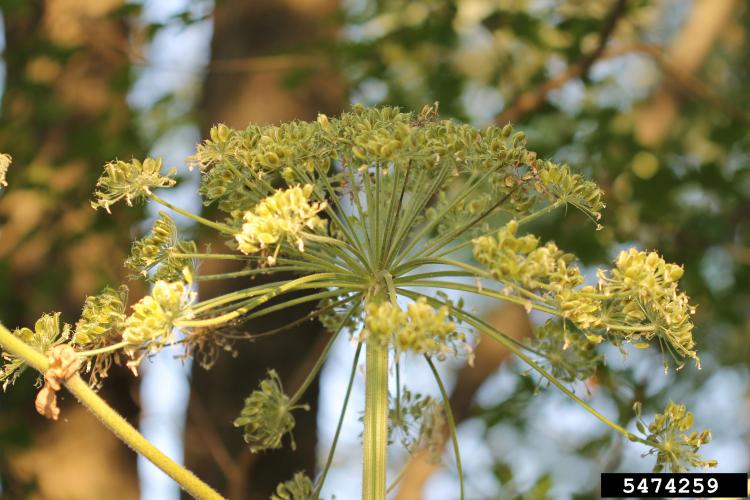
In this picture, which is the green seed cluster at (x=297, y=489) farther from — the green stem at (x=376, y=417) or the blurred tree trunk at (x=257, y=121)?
the blurred tree trunk at (x=257, y=121)

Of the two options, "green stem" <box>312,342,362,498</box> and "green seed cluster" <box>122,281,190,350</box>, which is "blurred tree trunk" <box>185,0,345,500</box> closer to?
"green stem" <box>312,342,362,498</box>

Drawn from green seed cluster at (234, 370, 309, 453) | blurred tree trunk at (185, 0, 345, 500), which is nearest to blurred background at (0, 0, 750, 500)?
blurred tree trunk at (185, 0, 345, 500)

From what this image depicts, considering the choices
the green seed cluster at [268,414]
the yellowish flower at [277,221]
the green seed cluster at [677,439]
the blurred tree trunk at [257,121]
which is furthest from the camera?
the blurred tree trunk at [257,121]

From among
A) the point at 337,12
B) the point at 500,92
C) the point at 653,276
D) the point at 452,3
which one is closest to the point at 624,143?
the point at 500,92

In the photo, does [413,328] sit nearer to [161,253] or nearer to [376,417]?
[376,417]

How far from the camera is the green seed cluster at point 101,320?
5.53 ft

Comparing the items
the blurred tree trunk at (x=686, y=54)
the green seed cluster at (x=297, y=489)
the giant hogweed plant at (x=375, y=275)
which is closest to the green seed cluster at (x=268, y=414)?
the giant hogweed plant at (x=375, y=275)

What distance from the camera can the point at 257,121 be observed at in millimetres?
4453

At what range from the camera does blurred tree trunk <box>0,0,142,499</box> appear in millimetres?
4293

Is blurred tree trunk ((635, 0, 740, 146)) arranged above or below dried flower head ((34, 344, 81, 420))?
above

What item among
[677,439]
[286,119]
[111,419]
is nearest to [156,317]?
[111,419]

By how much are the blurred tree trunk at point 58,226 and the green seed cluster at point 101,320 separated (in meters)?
2.47

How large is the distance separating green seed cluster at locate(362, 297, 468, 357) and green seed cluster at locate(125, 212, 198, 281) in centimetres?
53

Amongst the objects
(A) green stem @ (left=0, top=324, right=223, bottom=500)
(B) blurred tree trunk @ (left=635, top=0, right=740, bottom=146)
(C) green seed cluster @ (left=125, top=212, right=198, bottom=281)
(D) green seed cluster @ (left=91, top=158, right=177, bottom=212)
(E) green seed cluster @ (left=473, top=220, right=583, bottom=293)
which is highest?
(B) blurred tree trunk @ (left=635, top=0, right=740, bottom=146)
